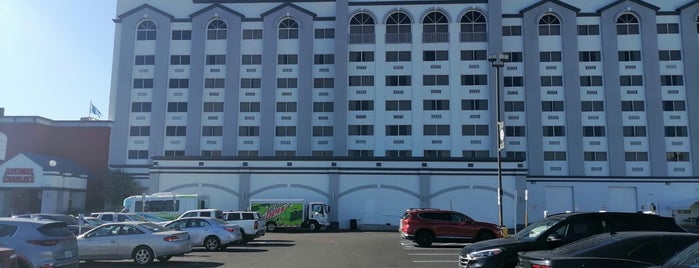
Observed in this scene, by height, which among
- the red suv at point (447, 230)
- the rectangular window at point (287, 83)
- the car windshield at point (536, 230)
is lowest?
the red suv at point (447, 230)

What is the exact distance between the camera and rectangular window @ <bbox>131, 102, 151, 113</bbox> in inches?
2253

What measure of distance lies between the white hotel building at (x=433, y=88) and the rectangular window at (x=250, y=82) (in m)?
0.15

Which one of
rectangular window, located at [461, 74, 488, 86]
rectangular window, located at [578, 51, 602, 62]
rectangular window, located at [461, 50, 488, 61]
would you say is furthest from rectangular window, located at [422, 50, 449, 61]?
rectangular window, located at [578, 51, 602, 62]

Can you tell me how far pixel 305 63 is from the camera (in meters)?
57.1

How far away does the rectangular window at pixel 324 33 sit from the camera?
5809 cm

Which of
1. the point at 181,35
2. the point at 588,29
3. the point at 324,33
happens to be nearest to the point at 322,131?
the point at 324,33

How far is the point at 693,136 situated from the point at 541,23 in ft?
59.8

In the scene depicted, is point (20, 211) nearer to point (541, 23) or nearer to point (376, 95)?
point (376, 95)

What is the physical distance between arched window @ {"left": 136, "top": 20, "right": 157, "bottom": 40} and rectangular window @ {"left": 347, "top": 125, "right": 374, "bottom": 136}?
2319cm

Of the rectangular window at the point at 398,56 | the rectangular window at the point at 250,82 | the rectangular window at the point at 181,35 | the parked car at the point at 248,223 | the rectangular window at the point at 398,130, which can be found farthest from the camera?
the rectangular window at the point at 181,35

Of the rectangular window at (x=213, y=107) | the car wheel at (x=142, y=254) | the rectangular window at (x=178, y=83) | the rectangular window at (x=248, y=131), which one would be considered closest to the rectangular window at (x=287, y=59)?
the rectangular window at (x=248, y=131)

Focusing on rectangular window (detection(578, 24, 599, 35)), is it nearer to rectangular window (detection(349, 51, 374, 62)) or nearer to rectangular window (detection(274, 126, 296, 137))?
rectangular window (detection(349, 51, 374, 62))

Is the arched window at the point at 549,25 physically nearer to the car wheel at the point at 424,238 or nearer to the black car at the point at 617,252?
the car wheel at the point at 424,238

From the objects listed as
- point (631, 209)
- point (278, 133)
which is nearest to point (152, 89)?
point (278, 133)
